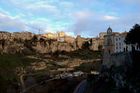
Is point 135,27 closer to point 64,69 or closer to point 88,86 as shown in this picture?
point 88,86

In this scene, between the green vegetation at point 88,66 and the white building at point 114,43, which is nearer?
the white building at point 114,43

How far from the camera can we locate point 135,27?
3920 inches

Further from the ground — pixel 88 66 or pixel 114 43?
pixel 114 43

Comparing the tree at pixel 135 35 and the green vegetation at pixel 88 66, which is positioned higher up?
the tree at pixel 135 35

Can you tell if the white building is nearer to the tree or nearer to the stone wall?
the stone wall

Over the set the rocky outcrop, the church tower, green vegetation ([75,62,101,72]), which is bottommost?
green vegetation ([75,62,101,72])

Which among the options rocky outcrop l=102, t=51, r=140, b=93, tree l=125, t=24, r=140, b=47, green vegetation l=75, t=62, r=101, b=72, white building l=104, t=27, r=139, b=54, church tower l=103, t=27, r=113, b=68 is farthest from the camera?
green vegetation l=75, t=62, r=101, b=72

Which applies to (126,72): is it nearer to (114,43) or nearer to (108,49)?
(108,49)

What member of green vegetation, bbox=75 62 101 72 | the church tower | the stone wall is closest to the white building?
the church tower

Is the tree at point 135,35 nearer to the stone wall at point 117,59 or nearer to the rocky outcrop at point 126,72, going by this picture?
the stone wall at point 117,59

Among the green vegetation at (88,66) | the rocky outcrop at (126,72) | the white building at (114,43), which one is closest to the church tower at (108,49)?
the white building at (114,43)

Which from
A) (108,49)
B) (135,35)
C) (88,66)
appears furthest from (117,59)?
(88,66)

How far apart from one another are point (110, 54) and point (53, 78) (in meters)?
44.2

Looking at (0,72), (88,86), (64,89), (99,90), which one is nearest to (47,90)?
(64,89)
